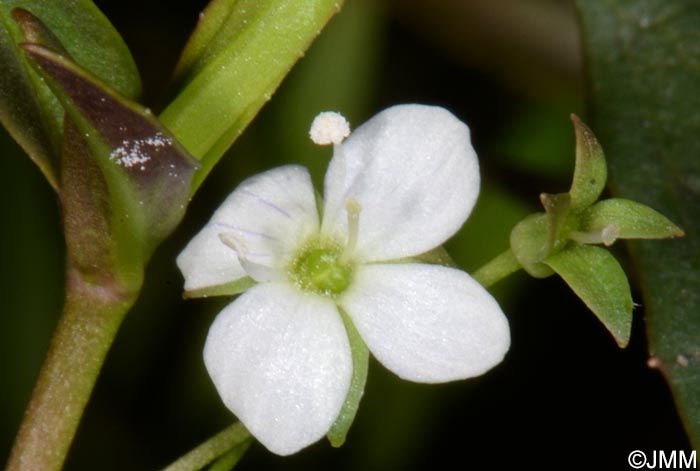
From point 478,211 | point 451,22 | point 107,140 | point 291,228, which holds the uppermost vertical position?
point 107,140

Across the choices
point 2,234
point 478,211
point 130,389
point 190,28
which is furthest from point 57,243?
point 478,211

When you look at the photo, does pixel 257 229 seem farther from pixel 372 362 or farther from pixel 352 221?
pixel 372 362

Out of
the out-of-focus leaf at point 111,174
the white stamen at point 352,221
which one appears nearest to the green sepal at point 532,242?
the white stamen at point 352,221

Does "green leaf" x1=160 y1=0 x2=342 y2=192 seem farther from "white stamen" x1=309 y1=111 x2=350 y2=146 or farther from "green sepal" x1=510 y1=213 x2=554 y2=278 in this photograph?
"green sepal" x1=510 y1=213 x2=554 y2=278

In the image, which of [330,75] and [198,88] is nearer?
[198,88]

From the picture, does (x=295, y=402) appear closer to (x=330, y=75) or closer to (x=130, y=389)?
(x=130, y=389)

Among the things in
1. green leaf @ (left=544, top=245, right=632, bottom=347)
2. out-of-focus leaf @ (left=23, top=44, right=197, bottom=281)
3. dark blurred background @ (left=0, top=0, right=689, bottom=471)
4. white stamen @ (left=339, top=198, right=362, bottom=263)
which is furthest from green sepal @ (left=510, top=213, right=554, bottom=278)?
dark blurred background @ (left=0, top=0, right=689, bottom=471)
